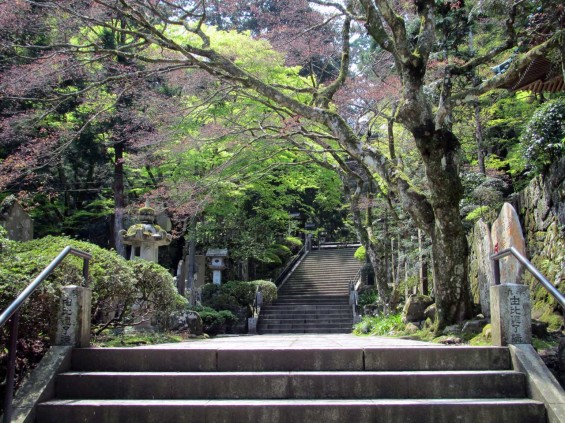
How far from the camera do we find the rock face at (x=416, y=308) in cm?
1041

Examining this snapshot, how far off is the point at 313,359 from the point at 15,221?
8.24 m

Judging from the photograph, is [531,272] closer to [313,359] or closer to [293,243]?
[313,359]

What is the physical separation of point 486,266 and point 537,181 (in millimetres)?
3030

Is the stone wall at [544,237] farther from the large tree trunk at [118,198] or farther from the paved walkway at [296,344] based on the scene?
the large tree trunk at [118,198]

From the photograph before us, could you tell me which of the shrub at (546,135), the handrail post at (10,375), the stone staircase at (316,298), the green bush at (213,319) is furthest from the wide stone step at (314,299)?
the handrail post at (10,375)

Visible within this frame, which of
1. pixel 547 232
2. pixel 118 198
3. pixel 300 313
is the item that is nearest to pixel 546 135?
pixel 547 232

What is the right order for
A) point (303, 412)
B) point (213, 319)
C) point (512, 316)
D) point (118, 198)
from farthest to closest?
point (118, 198)
point (213, 319)
point (512, 316)
point (303, 412)

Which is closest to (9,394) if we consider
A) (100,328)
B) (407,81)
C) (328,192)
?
(100,328)

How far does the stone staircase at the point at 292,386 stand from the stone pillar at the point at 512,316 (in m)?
0.21

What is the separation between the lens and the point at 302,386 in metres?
4.41

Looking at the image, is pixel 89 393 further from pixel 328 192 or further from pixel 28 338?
pixel 328 192

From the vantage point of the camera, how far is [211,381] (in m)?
4.45

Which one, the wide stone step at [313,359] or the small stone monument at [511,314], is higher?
the small stone monument at [511,314]

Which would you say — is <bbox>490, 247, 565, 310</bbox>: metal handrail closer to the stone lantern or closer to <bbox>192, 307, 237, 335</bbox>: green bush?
the stone lantern
